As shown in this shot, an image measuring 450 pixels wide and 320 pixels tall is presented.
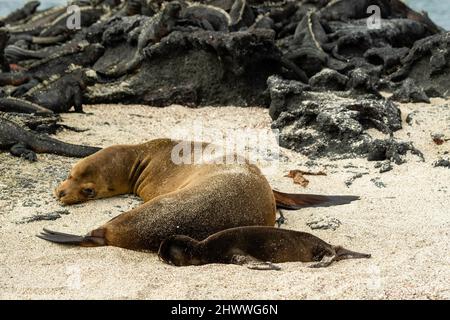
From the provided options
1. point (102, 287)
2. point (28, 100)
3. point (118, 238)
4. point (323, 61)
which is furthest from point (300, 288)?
point (323, 61)

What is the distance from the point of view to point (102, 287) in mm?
3781

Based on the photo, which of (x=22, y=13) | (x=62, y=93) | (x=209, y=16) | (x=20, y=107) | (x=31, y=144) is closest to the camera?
(x=31, y=144)

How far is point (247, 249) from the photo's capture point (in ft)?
13.8

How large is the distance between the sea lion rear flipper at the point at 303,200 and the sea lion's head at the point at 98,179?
1.28m

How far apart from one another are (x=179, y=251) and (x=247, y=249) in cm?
39

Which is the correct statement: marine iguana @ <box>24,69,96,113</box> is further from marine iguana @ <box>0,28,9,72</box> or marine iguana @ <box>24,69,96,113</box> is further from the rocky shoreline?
marine iguana @ <box>0,28,9,72</box>

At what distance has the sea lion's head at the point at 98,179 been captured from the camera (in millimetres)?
5785

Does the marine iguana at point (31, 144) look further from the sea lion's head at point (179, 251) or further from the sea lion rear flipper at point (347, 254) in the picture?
the sea lion rear flipper at point (347, 254)

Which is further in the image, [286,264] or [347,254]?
[347,254]

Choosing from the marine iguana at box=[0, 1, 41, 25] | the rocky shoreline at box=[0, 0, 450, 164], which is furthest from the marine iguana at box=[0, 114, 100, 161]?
the marine iguana at box=[0, 1, 41, 25]

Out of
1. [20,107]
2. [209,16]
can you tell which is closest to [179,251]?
[20,107]

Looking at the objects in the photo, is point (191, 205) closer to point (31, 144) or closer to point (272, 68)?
point (31, 144)

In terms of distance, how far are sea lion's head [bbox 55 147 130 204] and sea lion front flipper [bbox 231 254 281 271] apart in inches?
78.8

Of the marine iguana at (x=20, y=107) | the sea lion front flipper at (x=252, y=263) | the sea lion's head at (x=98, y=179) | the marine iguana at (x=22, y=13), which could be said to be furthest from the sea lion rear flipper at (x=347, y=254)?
the marine iguana at (x=22, y=13)
